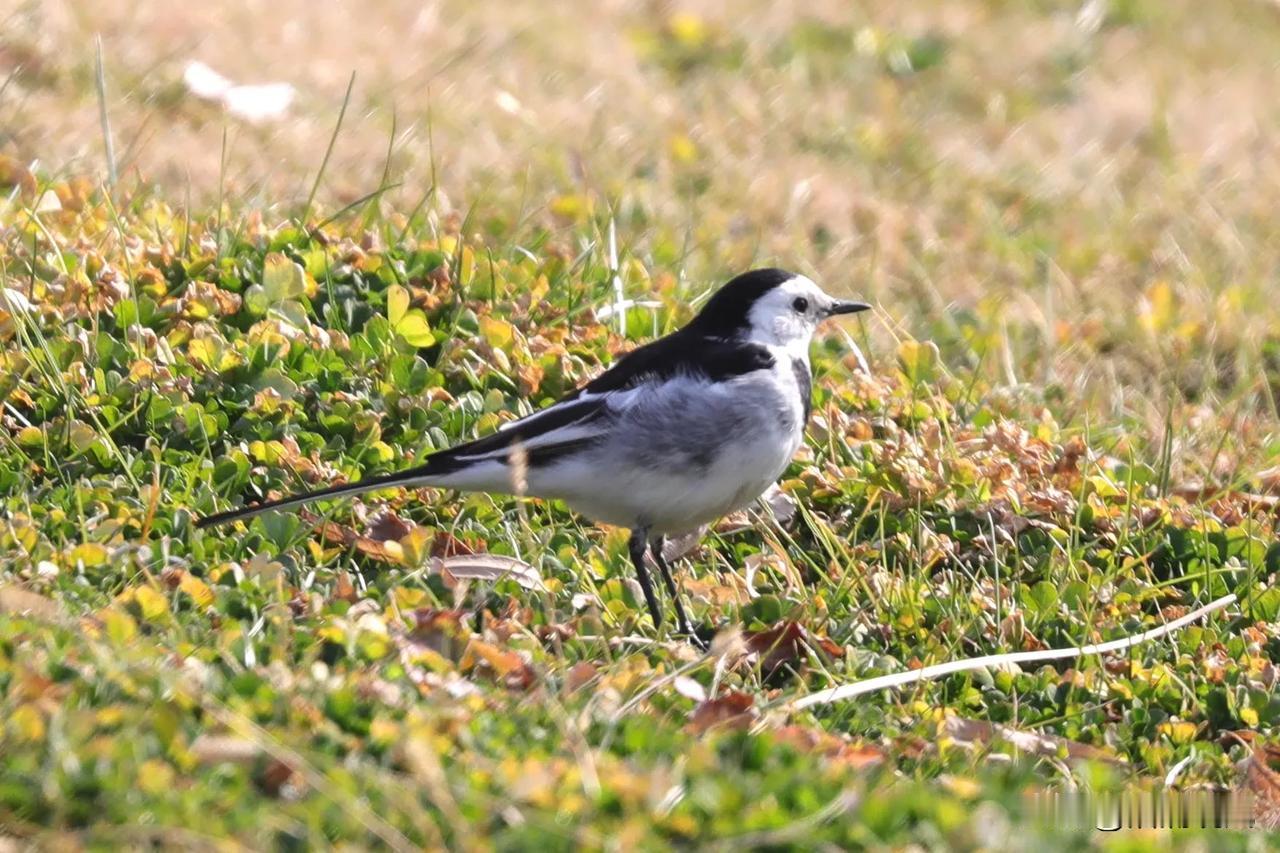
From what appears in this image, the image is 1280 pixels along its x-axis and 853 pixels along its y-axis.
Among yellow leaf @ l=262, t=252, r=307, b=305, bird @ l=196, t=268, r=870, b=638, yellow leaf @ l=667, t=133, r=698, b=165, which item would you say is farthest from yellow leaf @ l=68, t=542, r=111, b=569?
yellow leaf @ l=667, t=133, r=698, b=165

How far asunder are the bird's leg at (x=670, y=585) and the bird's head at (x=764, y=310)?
2.30 ft

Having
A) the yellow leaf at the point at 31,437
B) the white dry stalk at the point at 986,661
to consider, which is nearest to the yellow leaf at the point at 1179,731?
the white dry stalk at the point at 986,661

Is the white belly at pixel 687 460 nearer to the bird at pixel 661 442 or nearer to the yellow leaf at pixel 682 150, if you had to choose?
the bird at pixel 661 442

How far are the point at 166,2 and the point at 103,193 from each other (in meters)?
3.91

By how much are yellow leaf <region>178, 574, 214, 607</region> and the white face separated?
2.08m

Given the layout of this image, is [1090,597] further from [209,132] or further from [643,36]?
[643,36]

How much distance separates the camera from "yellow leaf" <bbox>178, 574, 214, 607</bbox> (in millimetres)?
4754

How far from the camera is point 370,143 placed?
938 centimetres

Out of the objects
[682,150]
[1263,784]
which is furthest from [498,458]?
[682,150]

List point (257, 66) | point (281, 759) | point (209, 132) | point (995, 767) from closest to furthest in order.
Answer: point (281, 759) < point (995, 767) < point (209, 132) < point (257, 66)

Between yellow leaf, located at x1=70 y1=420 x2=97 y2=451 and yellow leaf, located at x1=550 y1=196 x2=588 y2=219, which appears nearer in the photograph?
yellow leaf, located at x1=70 y1=420 x2=97 y2=451

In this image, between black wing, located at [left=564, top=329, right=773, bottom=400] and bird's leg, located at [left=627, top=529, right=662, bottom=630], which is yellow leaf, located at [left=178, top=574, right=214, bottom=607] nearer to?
bird's leg, located at [left=627, top=529, right=662, bottom=630]

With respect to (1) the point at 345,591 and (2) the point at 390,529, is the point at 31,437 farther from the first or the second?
(1) the point at 345,591

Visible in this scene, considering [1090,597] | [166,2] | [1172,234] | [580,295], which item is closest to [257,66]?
[166,2]
